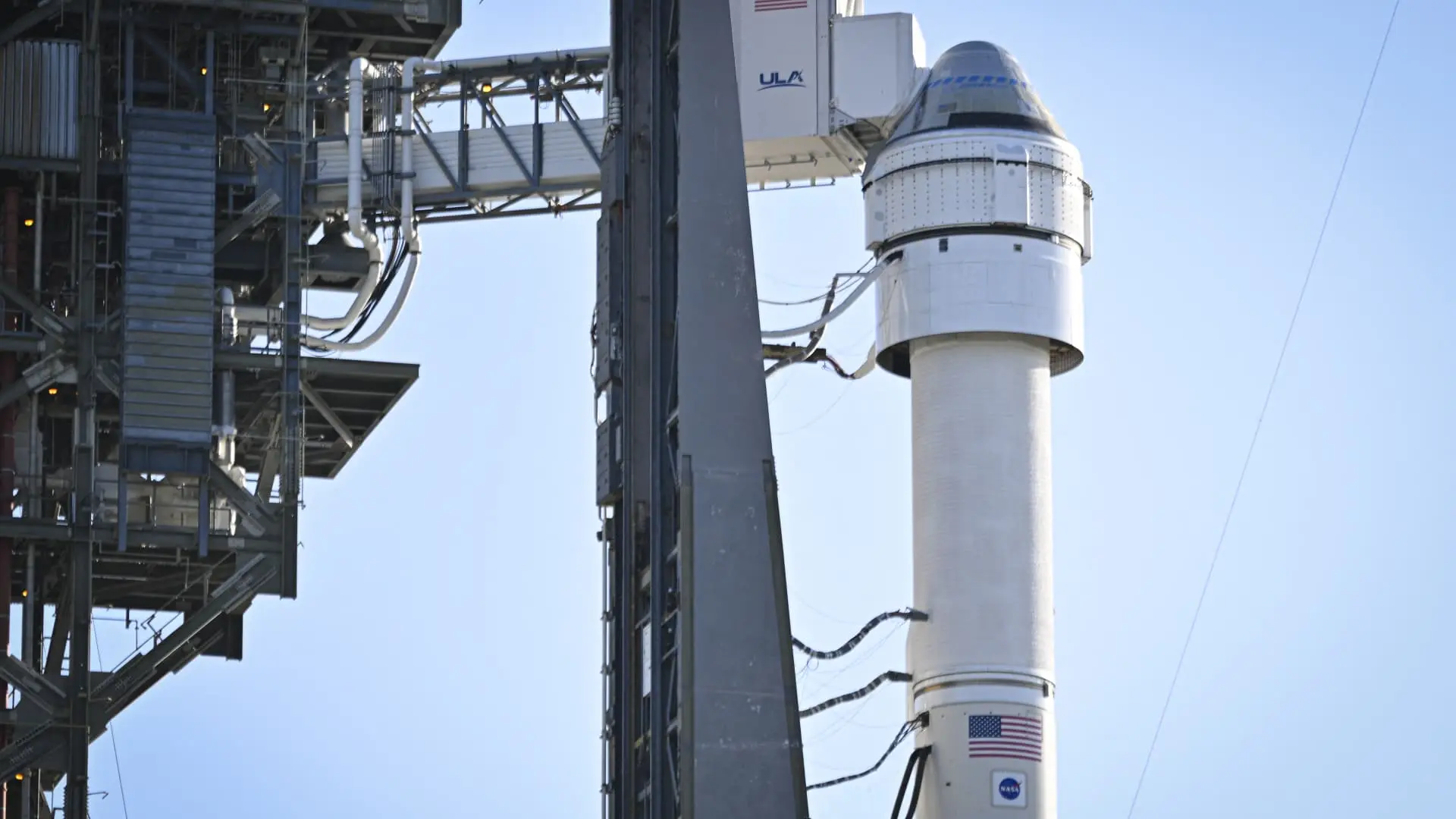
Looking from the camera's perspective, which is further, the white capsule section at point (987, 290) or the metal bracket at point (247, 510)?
the metal bracket at point (247, 510)

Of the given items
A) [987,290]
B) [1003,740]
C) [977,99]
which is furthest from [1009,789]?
[977,99]

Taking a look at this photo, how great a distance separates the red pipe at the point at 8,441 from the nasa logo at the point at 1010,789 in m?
13.7

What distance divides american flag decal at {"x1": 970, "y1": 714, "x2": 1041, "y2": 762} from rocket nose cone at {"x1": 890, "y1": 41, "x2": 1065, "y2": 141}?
7.53 metres

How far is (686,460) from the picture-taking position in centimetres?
3397

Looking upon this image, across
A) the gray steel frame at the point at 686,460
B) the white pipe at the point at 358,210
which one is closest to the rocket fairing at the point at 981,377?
the gray steel frame at the point at 686,460

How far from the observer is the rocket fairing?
3894 cm

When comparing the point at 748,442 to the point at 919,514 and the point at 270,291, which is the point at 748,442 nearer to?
the point at 919,514

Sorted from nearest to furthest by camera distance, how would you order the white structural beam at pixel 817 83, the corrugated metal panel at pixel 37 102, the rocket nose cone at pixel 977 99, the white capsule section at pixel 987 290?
the white capsule section at pixel 987 290
the rocket nose cone at pixel 977 99
the white structural beam at pixel 817 83
the corrugated metal panel at pixel 37 102

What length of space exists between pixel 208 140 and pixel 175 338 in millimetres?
3021

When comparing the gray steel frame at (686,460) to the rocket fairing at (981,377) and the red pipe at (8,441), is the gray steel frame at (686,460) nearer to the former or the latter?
the rocket fairing at (981,377)

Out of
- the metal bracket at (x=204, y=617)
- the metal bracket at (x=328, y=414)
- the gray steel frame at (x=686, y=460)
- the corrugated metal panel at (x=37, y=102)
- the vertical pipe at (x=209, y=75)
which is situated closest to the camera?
the gray steel frame at (x=686, y=460)

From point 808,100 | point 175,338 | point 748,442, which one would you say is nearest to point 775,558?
point 748,442

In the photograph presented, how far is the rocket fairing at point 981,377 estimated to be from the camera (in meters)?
38.9

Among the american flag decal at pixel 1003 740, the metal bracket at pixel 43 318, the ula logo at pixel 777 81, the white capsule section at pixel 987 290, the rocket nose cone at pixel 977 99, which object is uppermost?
the ula logo at pixel 777 81
